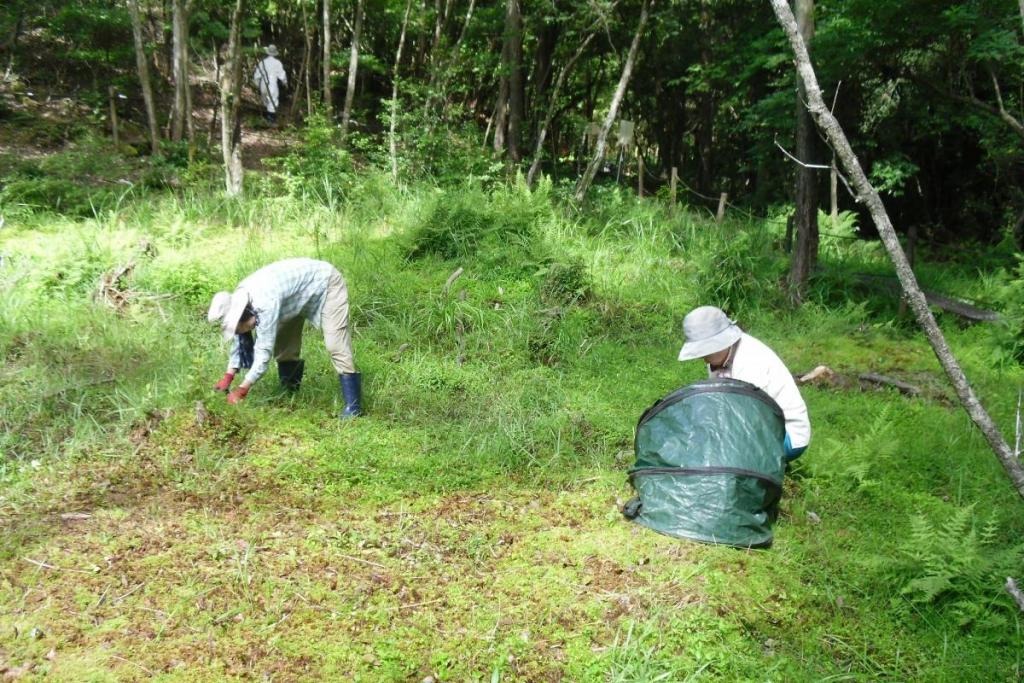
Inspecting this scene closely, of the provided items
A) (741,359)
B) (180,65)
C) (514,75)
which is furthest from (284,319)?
(514,75)

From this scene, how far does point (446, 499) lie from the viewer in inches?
182

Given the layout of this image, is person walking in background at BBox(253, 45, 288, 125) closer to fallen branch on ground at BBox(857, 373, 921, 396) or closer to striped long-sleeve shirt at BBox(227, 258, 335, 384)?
striped long-sleeve shirt at BBox(227, 258, 335, 384)

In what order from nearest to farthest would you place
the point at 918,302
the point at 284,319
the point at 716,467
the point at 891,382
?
the point at 918,302, the point at 716,467, the point at 284,319, the point at 891,382

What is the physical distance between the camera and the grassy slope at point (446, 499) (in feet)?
11.0

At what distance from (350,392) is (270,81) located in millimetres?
10962

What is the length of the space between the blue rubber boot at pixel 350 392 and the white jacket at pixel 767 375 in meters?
2.62

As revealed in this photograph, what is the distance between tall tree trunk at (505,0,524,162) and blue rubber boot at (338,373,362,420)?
6868mm

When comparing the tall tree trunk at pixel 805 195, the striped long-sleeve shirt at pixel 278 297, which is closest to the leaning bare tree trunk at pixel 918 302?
the striped long-sleeve shirt at pixel 278 297

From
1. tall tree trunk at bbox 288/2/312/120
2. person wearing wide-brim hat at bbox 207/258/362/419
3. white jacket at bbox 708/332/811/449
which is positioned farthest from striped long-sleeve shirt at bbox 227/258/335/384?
tall tree trunk at bbox 288/2/312/120

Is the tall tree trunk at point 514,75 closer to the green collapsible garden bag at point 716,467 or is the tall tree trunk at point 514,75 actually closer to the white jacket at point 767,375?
the white jacket at point 767,375

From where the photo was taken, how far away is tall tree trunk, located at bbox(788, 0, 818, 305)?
7.77m

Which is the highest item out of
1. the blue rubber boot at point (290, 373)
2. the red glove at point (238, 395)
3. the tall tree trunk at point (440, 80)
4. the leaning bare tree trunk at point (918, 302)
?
the tall tree trunk at point (440, 80)

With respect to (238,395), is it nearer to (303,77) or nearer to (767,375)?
(767,375)

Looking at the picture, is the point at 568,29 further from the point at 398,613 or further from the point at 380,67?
the point at 398,613
